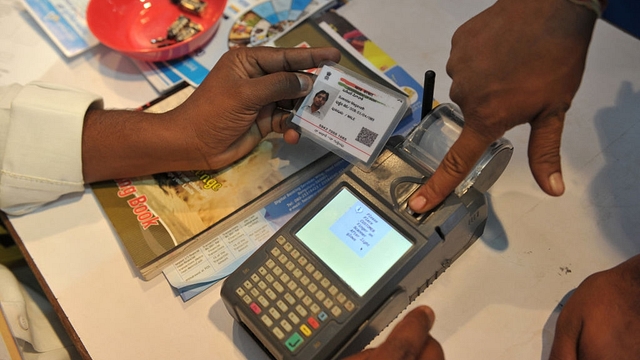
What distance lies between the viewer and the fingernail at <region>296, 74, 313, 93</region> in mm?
686

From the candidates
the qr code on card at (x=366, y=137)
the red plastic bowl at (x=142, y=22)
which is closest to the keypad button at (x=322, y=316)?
the qr code on card at (x=366, y=137)

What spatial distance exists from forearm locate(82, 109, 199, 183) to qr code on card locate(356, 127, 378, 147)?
9.1 inches

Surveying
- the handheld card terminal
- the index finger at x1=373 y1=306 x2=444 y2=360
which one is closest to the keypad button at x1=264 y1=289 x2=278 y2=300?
the handheld card terminal

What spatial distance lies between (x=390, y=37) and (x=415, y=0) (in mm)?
101

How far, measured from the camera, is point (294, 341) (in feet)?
1.73

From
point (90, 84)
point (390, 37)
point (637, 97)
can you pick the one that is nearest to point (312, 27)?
point (390, 37)

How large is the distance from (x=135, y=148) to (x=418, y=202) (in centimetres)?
40

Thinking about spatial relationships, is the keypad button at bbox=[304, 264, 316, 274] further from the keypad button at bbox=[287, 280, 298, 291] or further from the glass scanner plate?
the glass scanner plate

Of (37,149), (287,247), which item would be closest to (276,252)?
(287,247)

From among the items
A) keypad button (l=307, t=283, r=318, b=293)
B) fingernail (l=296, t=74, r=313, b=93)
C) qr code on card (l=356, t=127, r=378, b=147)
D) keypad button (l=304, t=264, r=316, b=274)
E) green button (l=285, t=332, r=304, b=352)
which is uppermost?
fingernail (l=296, t=74, r=313, b=93)

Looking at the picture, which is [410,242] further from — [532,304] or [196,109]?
[196,109]

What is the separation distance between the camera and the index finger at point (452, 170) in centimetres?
56

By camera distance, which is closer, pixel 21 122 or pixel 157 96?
pixel 21 122

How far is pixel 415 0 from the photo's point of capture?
904mm
